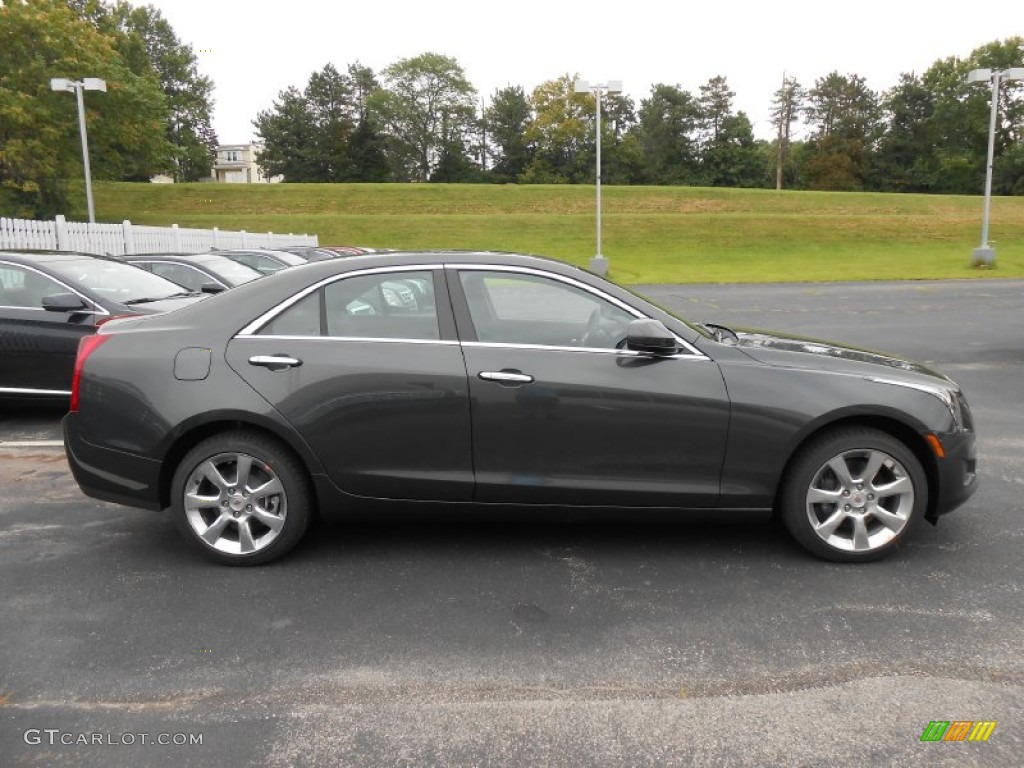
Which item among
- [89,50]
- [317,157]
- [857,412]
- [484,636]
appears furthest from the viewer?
[317,157]

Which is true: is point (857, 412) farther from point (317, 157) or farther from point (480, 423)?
point (317, 157)

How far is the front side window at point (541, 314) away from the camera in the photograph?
3.95 meters

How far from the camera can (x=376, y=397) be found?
3857mm

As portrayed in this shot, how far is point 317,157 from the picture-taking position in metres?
92.1

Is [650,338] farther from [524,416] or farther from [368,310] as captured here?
[368,310]

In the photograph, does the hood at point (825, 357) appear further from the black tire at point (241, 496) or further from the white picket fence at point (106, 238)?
the white picket fence at point (106, 238)

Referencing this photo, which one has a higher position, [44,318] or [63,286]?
[63,286]

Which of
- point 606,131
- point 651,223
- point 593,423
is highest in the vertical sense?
point 606,131

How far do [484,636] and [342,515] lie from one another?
1.12 metres

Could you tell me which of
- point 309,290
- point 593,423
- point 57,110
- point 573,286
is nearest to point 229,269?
point 309,290

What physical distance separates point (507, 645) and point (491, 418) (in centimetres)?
109

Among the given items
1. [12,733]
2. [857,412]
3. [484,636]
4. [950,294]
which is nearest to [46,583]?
[12,733]

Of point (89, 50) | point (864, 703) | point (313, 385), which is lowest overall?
point (864, 703)

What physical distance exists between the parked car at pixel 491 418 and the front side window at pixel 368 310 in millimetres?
10
